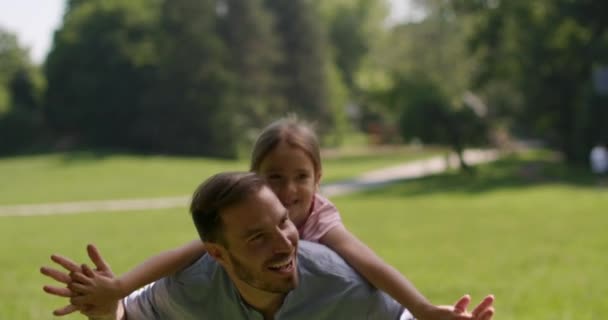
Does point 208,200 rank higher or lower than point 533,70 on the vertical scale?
higher

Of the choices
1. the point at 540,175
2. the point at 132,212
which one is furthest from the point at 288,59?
the point at 132,212

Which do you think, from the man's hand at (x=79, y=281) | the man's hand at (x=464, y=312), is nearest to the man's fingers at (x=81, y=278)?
the man's hand at (x=79, y=281)

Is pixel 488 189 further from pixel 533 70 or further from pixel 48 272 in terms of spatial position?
pixel 48 272

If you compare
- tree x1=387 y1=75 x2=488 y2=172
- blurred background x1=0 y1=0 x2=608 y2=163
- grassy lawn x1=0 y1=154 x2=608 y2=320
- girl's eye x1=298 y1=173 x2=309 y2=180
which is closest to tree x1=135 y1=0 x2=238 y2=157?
blurred background x1=0 y1=0 x2=608 y2=163

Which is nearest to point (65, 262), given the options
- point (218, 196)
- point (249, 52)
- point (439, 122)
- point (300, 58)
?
point (218, 196)

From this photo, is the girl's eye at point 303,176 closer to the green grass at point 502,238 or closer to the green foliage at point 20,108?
the green grass at point 502,238

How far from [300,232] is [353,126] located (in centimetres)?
7218

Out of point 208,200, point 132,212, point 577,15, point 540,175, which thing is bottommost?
point 540,175

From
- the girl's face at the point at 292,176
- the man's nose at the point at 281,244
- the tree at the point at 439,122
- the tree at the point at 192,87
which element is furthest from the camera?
the tree at the point at 192,87

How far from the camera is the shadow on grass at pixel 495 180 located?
24.6 metres

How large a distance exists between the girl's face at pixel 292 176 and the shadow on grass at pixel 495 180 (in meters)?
20.9

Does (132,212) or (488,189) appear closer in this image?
(132,212)

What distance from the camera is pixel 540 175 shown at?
91.8ft

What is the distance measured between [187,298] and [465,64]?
161 feet
